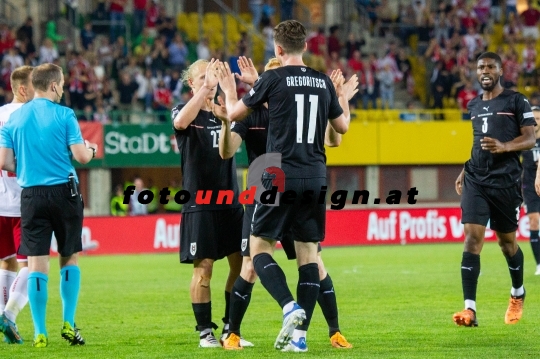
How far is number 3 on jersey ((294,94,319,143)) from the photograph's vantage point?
773 cm

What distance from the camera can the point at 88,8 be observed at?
30.1 m

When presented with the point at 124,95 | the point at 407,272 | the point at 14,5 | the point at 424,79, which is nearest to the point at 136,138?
the point at 124,95

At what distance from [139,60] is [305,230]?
2156 cm

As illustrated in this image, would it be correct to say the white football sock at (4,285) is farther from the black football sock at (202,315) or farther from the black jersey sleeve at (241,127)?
the black jersey sleeve at (241,127)

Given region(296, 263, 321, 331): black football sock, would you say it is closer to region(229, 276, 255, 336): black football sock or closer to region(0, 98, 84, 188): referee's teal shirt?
region(229, 276, 255, 336): black football sock

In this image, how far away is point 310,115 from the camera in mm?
7766

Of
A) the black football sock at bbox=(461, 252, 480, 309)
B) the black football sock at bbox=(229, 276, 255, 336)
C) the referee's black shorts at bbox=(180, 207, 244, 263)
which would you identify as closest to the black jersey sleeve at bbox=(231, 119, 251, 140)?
the referee's black shorts at bbox=(180, 207, 244, 263)

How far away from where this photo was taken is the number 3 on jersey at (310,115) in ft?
25.4

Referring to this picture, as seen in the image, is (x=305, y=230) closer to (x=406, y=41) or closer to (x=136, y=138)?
(x=136, y=138)

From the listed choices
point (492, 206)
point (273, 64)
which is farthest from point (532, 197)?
point (273, 64)

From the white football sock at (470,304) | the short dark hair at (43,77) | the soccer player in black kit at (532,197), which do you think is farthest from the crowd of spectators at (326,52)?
the white football sock at (470,304)

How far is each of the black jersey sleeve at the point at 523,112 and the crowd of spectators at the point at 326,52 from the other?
18411mm

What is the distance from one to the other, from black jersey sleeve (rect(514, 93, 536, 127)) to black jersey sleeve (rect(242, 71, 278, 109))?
3186 millimetres

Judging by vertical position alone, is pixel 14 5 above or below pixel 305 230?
above
